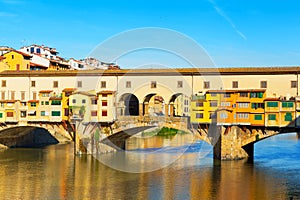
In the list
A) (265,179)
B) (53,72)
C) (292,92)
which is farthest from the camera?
(53,72)

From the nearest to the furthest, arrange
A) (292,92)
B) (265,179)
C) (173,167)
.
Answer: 1. (265,179)
2. (173,167)
3. (292,92)

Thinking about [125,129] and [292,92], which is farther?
[125,129]

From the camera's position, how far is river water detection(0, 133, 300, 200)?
69.3 feet

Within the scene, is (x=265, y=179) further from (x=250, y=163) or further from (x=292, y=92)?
(x=292, y=92)

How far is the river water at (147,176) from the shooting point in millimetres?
21109

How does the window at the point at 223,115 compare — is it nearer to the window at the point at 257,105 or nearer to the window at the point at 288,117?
the window at the point at 257,105

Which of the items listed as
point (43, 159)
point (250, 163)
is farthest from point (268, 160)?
point (43, 159)

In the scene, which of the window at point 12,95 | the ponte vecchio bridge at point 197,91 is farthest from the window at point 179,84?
the window at point 12,95

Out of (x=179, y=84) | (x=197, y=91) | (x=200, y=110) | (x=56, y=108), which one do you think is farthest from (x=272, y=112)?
(x=56, y=108)

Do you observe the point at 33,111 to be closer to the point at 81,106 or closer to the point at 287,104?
the point at 81,106

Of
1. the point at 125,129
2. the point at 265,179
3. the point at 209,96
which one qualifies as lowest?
the point at 265,179

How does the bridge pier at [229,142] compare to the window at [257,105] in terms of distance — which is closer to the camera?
the window at [257,105]

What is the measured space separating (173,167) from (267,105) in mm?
7648

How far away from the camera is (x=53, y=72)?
35312mm
